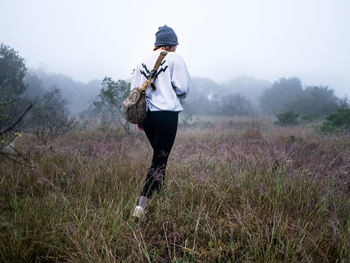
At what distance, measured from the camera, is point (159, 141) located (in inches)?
88.4

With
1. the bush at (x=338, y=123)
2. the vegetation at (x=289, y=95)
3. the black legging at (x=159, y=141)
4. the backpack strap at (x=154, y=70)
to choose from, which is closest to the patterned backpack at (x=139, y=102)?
the backpack strap at (x=154, y=70)

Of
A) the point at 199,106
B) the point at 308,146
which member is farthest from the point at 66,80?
the point at 308,146

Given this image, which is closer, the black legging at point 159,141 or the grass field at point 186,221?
the grass field at point 186,221

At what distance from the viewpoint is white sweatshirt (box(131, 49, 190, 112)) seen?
222 cm

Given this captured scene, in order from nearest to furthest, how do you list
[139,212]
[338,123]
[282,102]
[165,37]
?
[139,212]
[165,37]
[338,123]
[282,102]

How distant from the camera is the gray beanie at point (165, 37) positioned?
2.34 metres

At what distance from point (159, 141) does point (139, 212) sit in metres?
0.73

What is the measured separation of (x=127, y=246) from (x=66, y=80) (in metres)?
82.5

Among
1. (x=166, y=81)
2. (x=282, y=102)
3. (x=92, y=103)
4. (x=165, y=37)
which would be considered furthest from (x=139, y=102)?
(x=282, y=102)

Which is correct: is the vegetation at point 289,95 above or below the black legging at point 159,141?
above

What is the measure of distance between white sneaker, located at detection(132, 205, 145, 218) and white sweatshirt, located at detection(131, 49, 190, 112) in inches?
39.8

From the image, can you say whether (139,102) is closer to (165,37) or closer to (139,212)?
(165,37)

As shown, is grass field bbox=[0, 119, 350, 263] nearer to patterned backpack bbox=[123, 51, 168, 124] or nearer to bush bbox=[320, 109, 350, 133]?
patterned backpack bbox=[123, 51, 168, 124]

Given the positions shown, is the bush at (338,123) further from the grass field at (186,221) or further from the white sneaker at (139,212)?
the white sneaker at (139,212)
